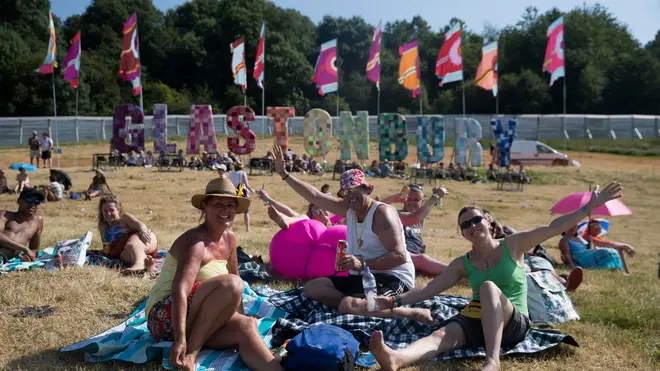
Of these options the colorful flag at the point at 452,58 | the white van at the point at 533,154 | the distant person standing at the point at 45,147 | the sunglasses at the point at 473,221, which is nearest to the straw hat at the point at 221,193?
the sunglasses at the point at 473,221

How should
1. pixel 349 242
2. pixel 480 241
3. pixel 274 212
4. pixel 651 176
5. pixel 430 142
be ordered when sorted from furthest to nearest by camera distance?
→ pixel 651 176, pixel 430 142, pixel 274 212, pixel 349 242, pixel 480 241

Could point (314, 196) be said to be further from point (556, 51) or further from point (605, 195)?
point (556, 51)

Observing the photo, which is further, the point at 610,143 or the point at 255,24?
the point at 255,24

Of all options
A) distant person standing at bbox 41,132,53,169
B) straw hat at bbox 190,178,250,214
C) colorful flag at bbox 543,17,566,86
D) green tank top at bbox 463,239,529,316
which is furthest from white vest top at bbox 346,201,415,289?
colorful flag at bbox 543,17,566,86

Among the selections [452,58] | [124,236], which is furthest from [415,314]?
[452,58]

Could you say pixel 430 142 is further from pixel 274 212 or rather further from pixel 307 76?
pixel 307 76

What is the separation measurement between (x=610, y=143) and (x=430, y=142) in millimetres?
18761

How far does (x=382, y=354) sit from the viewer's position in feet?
12.8

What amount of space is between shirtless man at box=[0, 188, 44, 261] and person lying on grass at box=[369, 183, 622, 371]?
426 centimetres

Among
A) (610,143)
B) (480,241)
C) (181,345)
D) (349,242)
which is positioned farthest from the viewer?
(610,143)

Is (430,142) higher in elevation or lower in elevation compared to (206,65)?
lower

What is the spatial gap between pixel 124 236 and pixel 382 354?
13.0 ft

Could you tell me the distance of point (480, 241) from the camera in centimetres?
441

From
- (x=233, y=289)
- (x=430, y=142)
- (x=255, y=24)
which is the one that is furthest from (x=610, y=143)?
(x=233, y=289)
